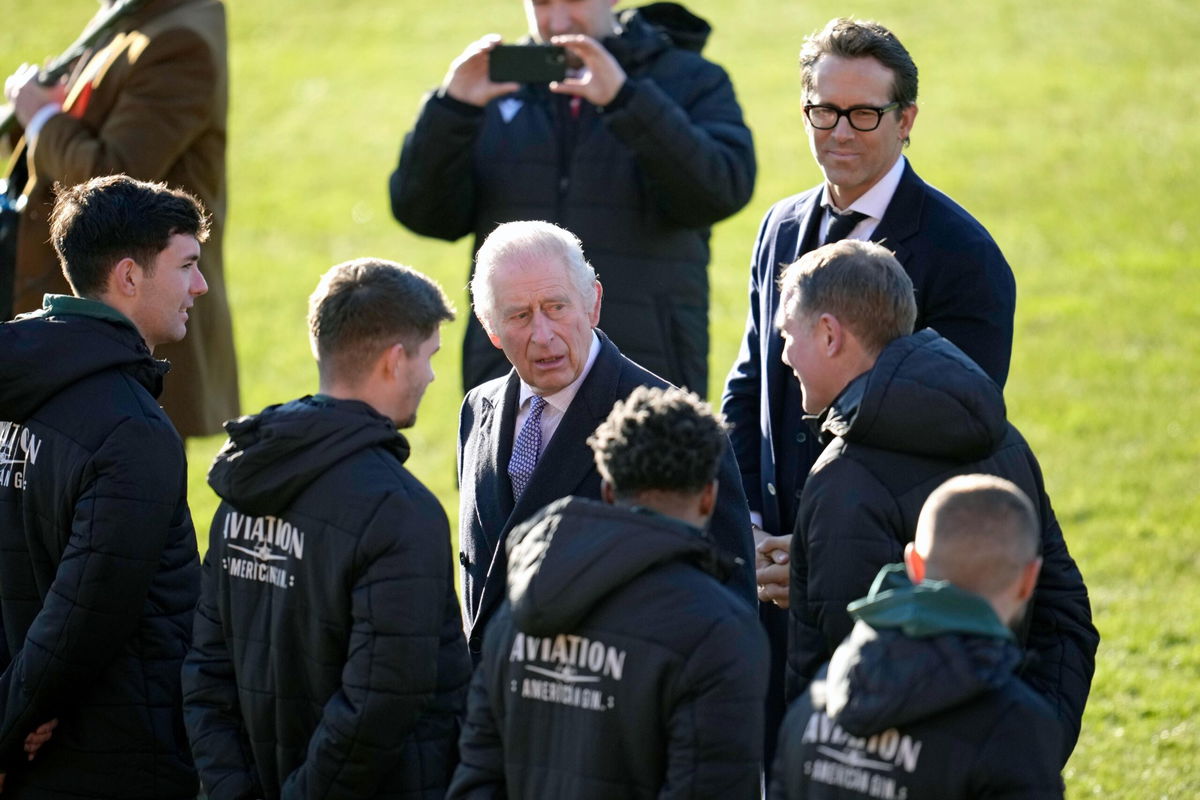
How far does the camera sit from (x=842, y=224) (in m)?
4.59

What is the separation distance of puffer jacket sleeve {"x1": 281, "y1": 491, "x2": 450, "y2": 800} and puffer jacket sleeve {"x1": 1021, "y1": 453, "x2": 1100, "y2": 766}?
4.56ft

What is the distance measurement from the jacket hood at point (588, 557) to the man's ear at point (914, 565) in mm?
363

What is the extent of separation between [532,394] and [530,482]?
1.13ft

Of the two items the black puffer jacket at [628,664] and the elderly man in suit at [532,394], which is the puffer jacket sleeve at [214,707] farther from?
the black puffer jacket at [628,664]

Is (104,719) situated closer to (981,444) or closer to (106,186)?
(106,186)

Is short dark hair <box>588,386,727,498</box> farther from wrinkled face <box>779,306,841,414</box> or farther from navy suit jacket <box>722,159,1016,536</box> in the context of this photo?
navy suit jacket <box>722,159,1016,536</box>

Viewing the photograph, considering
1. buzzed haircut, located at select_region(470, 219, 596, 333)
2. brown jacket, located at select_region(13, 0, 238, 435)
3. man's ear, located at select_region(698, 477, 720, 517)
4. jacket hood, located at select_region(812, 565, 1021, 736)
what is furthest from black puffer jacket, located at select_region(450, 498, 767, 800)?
brown jacket, located at select_region(13, 0, 238, 435)

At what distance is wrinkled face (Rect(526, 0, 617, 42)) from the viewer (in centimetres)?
594

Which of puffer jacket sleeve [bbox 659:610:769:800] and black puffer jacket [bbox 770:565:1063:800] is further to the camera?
puffer jacket sleeve [bbox 659:610:769:800]

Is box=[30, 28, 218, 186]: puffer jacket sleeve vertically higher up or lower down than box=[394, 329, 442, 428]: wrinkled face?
higher up

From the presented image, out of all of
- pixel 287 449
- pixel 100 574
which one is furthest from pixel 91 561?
pixel 287 449

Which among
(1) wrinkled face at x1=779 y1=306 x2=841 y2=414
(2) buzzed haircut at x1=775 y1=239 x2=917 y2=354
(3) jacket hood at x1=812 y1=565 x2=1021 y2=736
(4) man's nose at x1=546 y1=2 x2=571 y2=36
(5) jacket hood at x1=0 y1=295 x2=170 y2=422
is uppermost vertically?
(4) man's nose at x1=546 y1=2 x2=571 y2=36

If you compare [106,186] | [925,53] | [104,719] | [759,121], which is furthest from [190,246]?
[925,53]

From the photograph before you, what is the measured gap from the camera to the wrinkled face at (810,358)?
370 cm
